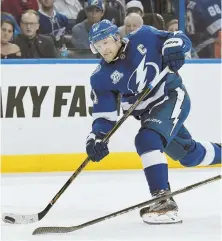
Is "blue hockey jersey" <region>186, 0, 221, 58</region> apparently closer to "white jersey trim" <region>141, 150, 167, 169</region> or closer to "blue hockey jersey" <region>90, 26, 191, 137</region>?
"blue hockey jersey" <region>90, 26, 191, 137</region>

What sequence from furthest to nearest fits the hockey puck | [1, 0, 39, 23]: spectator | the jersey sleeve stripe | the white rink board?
[1, 0, 39, 23]: spectator
the white rink board
the jersey sleeve stripe
the hockey puck

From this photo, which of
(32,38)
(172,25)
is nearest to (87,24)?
(32,38)

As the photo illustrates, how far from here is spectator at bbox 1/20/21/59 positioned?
5.06 meters

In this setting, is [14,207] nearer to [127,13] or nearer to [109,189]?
[109,189]

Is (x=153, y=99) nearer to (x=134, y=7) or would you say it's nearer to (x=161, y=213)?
(x=161, y=213)

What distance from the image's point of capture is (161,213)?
10.2ft

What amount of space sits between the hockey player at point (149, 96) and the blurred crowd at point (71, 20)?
5.95 ft

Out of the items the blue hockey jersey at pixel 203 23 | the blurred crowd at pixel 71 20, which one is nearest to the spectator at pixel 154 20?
the blurred crowd at pixel 71 20

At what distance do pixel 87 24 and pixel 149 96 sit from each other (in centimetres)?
194

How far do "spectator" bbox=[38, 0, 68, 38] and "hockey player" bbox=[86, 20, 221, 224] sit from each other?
6.11 feet

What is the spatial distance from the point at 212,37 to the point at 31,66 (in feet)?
4.25

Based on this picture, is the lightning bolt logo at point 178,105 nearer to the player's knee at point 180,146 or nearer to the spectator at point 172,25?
the player's knee at point 180,146

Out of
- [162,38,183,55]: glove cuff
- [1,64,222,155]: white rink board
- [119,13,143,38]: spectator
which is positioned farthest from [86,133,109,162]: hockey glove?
[119,13,143,38]: spectator

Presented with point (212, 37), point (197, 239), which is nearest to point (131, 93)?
point (197, 239)
